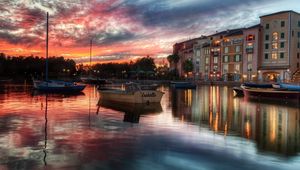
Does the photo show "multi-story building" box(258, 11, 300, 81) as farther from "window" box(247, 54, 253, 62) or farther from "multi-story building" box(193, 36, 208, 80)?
"multi-story building" box(193, 36, 208, 80)

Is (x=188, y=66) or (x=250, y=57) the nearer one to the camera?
(x=250, y=57)

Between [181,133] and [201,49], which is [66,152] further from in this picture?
[201,49]

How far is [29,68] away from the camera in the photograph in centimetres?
16225

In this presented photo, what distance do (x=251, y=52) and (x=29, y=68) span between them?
121 meters

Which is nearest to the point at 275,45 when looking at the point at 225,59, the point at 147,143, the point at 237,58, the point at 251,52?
the point at 251,52

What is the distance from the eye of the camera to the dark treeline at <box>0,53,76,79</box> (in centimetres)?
16125

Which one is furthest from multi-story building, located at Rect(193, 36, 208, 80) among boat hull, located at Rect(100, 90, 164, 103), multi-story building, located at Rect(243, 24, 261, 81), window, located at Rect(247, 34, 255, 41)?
boat hull, located at Rect(100, 90, 164, 103)

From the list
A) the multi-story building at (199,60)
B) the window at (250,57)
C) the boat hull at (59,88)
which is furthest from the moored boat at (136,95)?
the multi-story building at (199,60)

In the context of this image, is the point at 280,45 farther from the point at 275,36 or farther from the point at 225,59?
the point at 225,59

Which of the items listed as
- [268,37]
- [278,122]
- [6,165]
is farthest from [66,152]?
[268,37]

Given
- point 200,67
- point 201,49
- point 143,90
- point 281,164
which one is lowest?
point 281,164

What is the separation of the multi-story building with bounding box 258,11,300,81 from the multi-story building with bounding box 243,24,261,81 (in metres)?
2.12

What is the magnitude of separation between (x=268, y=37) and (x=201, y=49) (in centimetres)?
3262

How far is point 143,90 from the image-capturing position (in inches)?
1178
